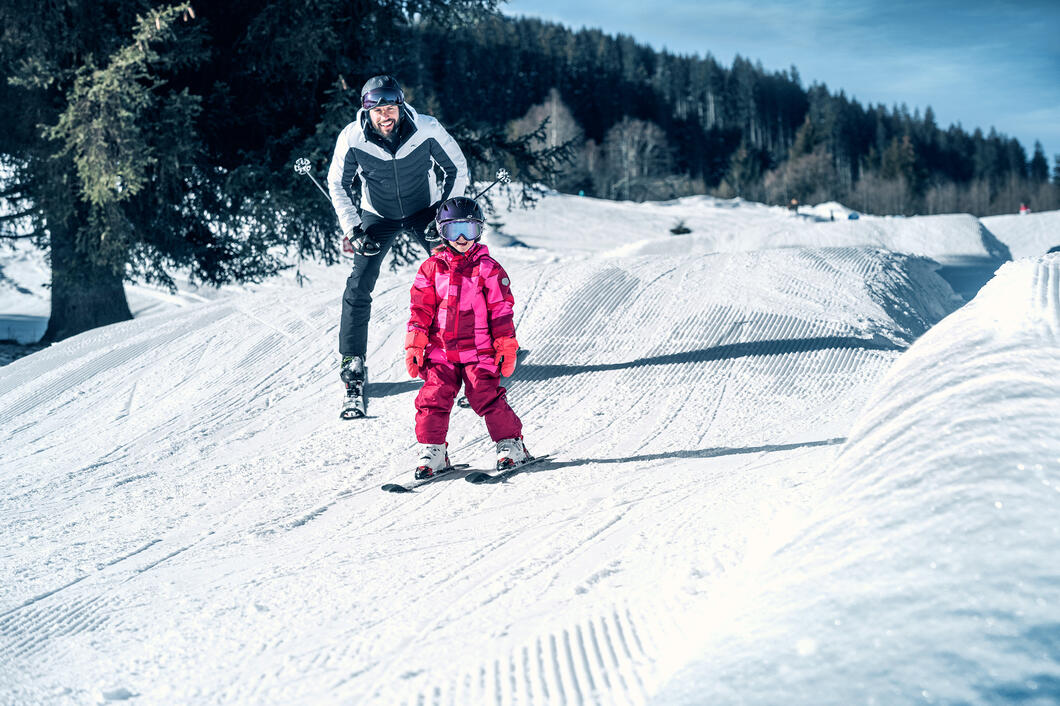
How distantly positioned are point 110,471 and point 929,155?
12787cm

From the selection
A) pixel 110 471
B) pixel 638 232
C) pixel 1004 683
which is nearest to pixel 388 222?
pixel 110 471

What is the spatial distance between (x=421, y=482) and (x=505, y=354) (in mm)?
752

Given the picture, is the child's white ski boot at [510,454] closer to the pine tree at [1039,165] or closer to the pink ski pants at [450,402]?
the pink ski pants at [450,402]

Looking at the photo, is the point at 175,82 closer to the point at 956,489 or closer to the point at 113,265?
the point at 113,265

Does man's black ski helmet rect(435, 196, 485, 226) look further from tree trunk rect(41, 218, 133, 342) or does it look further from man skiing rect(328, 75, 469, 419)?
tree trunk rect(41, 218, 133, 342)

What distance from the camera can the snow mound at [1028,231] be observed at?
20688 mm

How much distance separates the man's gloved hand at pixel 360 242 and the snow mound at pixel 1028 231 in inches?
766

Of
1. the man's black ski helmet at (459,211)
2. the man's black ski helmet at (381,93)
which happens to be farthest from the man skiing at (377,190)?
the man's black ski helmet at (459,211)

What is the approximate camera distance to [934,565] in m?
1.71

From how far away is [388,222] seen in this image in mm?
5316

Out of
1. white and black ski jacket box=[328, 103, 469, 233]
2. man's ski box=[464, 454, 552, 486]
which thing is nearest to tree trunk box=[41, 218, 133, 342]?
white and black ski jacket box=[328, 103, 469, 233]

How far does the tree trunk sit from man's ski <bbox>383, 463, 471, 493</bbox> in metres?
8.03

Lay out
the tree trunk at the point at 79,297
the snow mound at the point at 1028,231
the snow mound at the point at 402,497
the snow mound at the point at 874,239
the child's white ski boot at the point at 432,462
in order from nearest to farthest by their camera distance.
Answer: the snow mound at the point at 402,497 → the child's white ski boot at the point at 432,462 → the tree trunk at the point at 79,297 → the snow mound at the point at 874,239 → the snow mound at the point at 1028,231

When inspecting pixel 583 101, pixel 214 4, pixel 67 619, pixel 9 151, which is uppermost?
pixel 583 101
